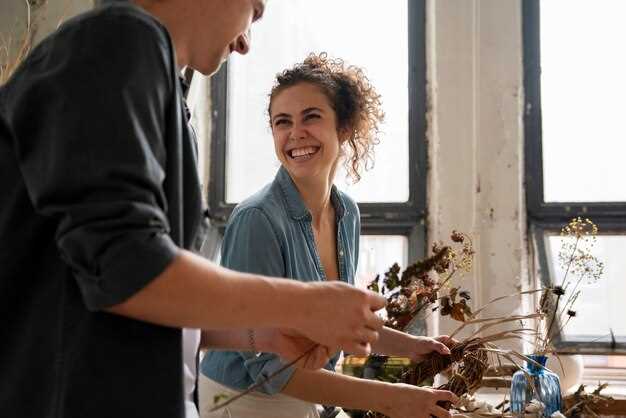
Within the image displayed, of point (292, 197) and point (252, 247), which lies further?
point (292, 197)

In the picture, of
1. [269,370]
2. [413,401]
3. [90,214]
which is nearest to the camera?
[90,214]

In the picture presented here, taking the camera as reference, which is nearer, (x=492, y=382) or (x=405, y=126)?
(x=492, y=382)

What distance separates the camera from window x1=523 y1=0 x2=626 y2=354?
2.93 metres

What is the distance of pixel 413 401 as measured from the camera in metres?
1.52

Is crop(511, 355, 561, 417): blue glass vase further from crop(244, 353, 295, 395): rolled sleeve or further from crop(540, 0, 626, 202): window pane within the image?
crop(540, 0, 626, 202): window pane

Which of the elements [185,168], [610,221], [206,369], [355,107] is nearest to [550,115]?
[610,221]

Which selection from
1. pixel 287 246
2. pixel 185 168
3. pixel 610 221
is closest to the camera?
pixel 185 168

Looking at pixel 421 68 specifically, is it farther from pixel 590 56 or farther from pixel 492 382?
pixel 492 382

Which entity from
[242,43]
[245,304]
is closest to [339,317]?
[245,304]

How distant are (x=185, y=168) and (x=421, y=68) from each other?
234 centimetres

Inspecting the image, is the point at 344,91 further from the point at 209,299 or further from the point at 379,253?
the point at 209,299

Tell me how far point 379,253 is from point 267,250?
1.37 m

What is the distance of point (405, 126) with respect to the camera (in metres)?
3.14

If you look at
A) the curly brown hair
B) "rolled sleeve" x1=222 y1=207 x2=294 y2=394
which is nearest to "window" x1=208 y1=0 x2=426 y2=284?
the curly brown hair
